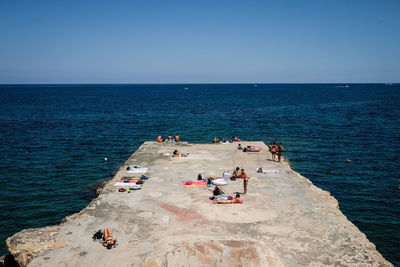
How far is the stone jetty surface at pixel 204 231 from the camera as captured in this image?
14.1m

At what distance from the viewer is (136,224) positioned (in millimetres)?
17359

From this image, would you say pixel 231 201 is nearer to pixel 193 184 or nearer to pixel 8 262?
pixel 193 184

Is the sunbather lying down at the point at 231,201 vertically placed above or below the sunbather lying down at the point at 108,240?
above

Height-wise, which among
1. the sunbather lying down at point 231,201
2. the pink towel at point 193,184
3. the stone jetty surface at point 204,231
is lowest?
the stone jetty surface at point 204,231

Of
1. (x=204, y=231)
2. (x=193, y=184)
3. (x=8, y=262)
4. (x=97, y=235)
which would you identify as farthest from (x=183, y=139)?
(x=8, y=262)

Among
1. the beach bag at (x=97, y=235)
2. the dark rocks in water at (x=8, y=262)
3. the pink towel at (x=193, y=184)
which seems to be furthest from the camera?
the pink towel at (x=193, y=184)

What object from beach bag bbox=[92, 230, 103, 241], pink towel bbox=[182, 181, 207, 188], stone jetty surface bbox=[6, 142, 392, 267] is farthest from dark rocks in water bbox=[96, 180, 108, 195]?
beach bag bbox=[92, 230, 103, 241]

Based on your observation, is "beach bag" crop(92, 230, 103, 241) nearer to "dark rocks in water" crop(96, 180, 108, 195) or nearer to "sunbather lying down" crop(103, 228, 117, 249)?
"sunbather lying down" crop(103, 228, 117, 249)

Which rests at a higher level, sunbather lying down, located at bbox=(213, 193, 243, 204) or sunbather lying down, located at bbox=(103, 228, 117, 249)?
sunbather lying down, located at bbox=(213, 193, 243, 204)

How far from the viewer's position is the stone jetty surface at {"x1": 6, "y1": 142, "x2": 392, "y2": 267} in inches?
555

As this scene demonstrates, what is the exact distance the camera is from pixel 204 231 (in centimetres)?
1656

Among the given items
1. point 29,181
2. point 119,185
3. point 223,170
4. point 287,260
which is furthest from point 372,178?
point 29,181

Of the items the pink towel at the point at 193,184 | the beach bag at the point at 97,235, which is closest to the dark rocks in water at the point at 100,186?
the pink towel at the point at 193,184

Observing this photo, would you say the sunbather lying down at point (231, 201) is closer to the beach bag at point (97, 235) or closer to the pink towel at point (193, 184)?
the pink towel at point (193, 184)
